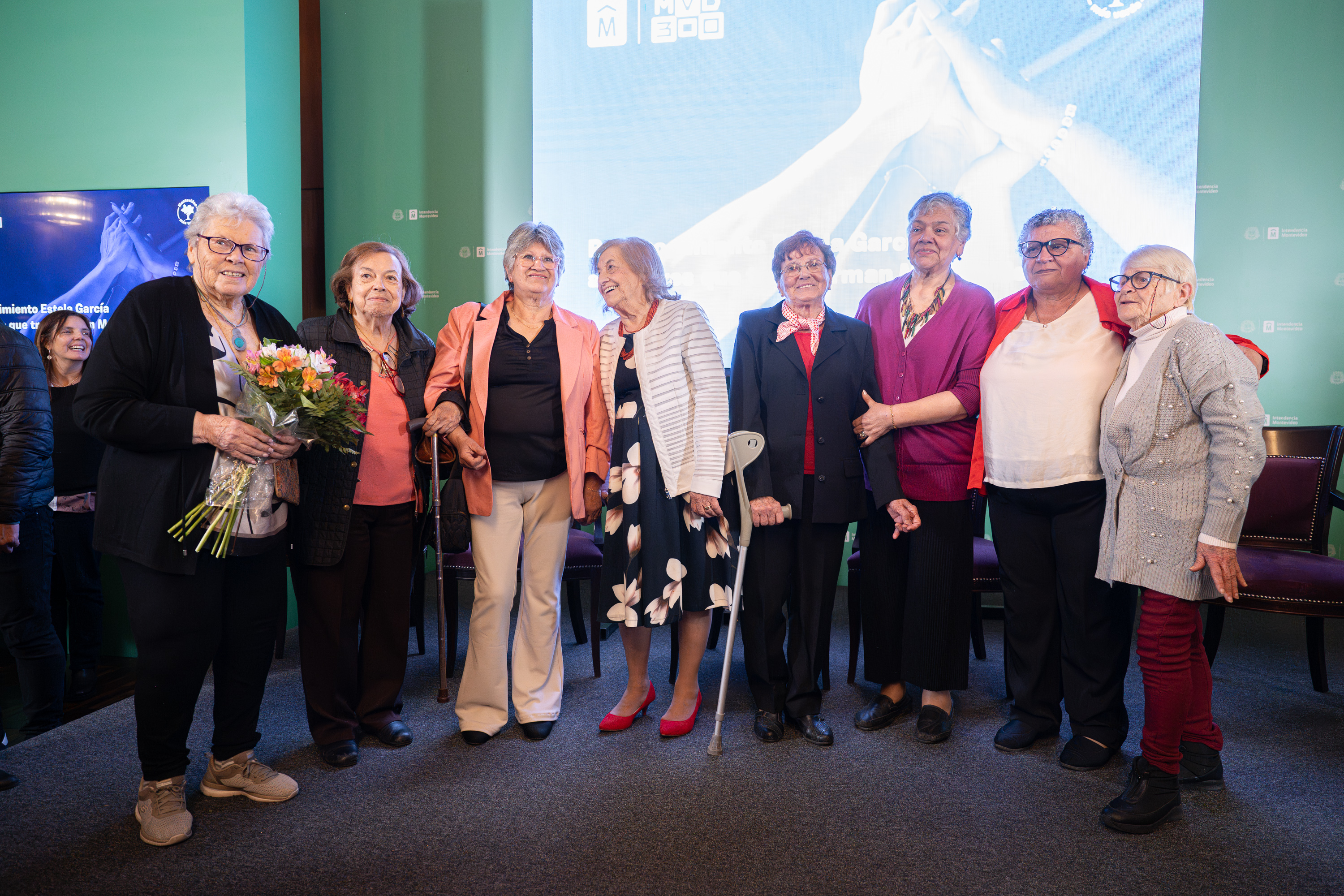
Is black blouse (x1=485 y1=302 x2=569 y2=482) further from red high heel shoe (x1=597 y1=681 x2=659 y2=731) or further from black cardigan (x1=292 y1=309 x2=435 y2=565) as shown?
red high heel shoe (x1=597 y1=681 x2=659 y2=731)

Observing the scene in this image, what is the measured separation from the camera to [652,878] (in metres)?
1.83

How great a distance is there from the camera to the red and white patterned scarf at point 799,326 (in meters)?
2.57

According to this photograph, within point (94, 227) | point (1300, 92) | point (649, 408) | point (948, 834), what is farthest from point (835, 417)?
→ point (94, 227)

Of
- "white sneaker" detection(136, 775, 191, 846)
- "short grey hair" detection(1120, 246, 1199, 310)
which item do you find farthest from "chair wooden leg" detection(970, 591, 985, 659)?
"white sneaker" detection(136, 775, 191, 846)

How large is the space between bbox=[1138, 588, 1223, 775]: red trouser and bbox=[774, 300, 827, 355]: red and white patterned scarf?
1.23m

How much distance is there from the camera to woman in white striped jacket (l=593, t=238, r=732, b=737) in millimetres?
2496

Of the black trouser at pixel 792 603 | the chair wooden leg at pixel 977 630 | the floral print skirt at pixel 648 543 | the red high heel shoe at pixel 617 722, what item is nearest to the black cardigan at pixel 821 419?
the black trouser at pixel 792 603

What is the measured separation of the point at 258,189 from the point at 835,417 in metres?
3.24

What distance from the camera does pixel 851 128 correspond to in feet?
13.7

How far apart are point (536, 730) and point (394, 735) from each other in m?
0.48

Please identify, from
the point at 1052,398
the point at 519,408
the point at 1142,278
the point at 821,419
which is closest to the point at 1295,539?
the point at 1052,398

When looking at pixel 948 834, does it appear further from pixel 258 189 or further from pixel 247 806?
pixel 258 189

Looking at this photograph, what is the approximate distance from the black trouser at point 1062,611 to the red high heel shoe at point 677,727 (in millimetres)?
1129

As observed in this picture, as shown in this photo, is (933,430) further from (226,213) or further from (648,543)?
(226,213)
